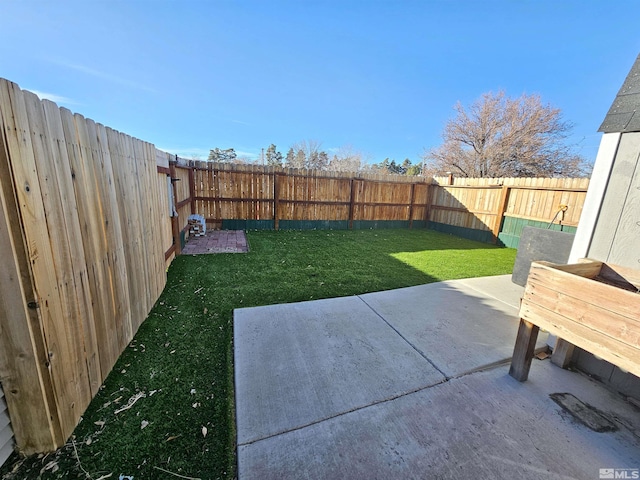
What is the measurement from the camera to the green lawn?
4.55 ft

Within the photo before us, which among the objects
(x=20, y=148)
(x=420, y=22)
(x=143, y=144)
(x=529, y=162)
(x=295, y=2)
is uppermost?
(x=420, y=22)

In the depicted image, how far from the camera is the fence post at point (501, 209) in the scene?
7.78 meters

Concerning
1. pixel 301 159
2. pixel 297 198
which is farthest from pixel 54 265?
pixel 301 159

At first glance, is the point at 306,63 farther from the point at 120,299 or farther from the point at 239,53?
the point at 120,299

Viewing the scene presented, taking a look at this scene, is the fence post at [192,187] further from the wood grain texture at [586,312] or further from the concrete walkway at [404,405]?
the wood grain texture at [586,312]

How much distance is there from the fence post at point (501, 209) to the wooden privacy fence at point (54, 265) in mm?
9358

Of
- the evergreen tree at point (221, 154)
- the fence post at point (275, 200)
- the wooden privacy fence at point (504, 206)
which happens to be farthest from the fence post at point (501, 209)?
the evergreen tree at point (221, 154)

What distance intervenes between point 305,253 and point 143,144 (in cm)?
364

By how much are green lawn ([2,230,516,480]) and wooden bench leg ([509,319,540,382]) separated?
2007 millimetres

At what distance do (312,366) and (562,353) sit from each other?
2266 millimetres

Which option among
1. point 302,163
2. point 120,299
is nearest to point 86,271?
point 120,299

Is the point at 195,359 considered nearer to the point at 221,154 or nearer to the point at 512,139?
the point at 512,139

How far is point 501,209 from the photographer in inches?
310

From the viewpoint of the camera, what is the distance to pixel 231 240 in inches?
265
